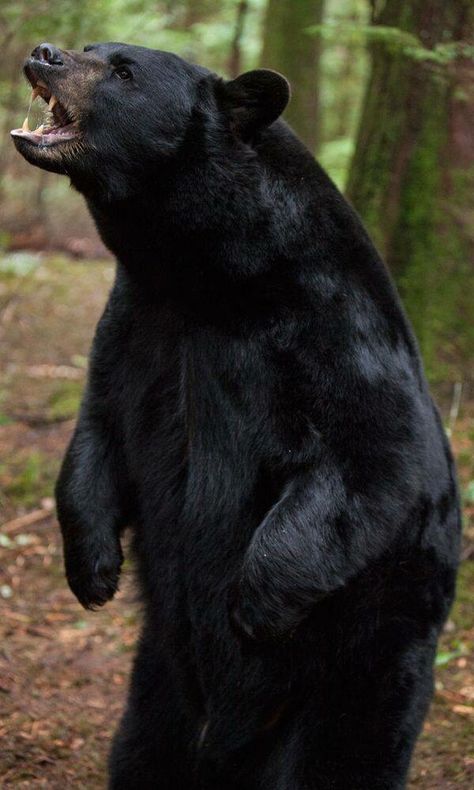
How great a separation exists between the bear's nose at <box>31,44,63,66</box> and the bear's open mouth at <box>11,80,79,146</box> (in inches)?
3.0

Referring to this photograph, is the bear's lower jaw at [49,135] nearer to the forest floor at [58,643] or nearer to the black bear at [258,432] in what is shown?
the black bear at [258,432]

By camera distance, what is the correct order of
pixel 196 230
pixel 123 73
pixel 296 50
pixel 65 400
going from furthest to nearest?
1. pixel 296 50
2. pixel 65 400
3. pixel 123 73
4. pixel 196 230

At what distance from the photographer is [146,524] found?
147 inches

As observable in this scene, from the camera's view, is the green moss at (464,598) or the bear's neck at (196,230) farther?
the green moss at (464,598)

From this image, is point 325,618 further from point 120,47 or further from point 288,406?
point 120,47

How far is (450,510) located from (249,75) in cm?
171

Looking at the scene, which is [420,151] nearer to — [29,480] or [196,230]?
[196,230]

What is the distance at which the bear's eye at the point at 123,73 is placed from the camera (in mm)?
3541

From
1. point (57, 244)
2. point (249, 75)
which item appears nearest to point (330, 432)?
point (249, 75)

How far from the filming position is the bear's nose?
3.39 metres

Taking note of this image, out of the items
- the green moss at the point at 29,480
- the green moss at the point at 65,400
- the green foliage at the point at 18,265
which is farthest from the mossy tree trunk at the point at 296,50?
the green moss at the point at 29,480

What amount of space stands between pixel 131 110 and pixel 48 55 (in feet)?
1.06

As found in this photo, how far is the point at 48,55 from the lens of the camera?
3391 mm

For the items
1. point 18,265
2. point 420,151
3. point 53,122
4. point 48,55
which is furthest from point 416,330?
point 18,265
